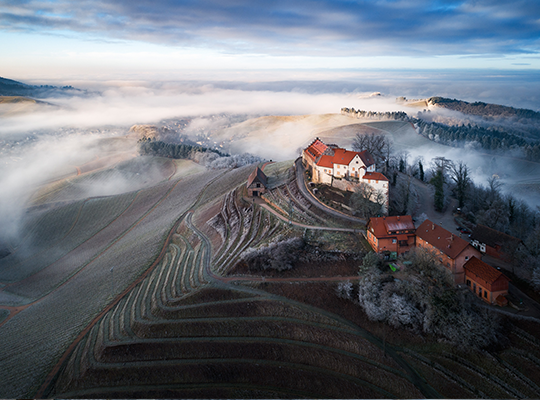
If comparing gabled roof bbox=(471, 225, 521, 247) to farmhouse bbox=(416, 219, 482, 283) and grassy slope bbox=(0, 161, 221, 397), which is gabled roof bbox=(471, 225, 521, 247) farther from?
grassy slope bbox=(0, 161, 221, 397)

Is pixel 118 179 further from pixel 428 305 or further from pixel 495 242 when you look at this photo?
pixel 495 242

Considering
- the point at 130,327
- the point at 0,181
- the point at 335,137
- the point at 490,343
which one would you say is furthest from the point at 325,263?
the point at 0,181

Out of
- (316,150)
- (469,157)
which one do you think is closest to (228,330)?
(316,150)

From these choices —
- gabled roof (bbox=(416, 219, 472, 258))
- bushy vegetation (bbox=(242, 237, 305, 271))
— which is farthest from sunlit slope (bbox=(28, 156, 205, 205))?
gabled roof (bbox=(416, 219, 472, 258))

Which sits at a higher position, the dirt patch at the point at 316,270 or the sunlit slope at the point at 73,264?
the dirt patch at the point at 316,270

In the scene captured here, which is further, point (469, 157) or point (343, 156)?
point (469, 157)

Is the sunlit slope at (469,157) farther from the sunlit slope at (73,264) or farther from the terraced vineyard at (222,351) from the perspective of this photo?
the sunlit slope at (73,264)

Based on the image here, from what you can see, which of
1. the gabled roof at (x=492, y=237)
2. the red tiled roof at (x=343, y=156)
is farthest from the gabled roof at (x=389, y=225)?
the red tiled roof at (x=343, y=156)
